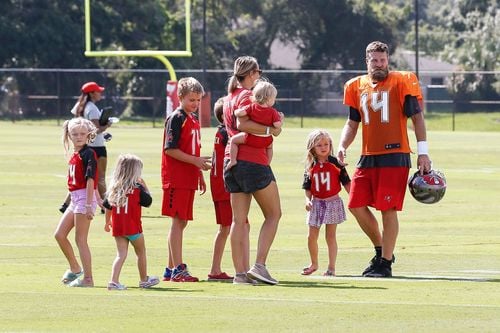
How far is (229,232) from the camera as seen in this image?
41.7ft

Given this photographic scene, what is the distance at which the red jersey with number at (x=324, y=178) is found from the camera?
13.3m

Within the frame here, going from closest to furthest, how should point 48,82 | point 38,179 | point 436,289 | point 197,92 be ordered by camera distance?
point 436,289 < point 197,92 < point 38,179 < point 48,82

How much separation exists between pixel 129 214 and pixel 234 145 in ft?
3.43

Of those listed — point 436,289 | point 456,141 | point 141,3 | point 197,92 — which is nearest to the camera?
point 436,289

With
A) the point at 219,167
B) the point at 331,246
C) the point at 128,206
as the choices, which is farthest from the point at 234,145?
the point at 331,246

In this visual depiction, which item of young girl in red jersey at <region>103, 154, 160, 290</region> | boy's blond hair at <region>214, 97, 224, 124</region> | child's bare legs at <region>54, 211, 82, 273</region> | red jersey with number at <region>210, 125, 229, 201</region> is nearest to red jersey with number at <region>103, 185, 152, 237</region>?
young girl in red jersey at <region>103, 154, 160, 290</region>

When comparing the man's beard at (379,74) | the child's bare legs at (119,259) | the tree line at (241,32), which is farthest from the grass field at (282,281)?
the tree line at (241,32)

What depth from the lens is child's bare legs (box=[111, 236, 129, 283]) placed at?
11.5 m

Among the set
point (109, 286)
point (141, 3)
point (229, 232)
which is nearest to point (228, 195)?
point (229, 232)

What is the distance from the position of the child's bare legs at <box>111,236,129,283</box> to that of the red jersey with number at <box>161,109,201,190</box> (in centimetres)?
97

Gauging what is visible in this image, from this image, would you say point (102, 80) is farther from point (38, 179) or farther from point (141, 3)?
point (38, 179)

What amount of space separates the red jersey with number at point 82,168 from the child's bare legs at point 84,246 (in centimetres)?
27

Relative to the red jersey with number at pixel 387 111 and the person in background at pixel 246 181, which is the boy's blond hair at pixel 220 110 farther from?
the red jersey with number at pixel 387 111

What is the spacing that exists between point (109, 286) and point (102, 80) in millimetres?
48438
